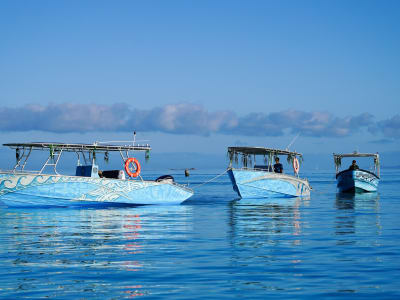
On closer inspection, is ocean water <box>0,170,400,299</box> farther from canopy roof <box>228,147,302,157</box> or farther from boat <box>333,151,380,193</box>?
boat <box>333,151,380,193</box>

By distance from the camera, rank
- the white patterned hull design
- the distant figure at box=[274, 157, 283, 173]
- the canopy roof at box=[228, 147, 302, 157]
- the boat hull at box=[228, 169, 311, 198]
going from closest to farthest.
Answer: the white patterned hull design
the canopy roof at box=[228, 147, 302, 157]
the boat hull at box=[228, 169, 311, 198]
the distant figure at box=[274, 157, 283, 173]

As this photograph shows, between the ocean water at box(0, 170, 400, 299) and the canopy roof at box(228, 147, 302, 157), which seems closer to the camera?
the ocean water at box(0, 170, 400, 299)

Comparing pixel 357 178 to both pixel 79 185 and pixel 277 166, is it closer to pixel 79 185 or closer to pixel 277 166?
pixel 277 166

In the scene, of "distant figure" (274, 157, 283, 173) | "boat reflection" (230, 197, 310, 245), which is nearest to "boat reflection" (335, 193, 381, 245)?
"boat reflection" (230, 197, 310, 245)

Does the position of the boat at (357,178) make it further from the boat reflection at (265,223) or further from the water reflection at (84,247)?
the water reflection at (84,247)

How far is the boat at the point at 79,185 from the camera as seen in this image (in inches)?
1102

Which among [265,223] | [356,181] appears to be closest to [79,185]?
[265,223]

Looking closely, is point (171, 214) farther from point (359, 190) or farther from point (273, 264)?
point (359, 190)

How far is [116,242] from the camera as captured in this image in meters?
15.9

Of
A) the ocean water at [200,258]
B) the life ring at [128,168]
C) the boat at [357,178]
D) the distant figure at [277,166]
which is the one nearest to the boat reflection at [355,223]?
the ocean water at [200,258]

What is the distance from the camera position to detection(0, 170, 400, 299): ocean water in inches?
380

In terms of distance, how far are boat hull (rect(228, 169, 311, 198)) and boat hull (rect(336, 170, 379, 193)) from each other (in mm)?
6966

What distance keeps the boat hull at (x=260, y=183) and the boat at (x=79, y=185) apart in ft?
20.0

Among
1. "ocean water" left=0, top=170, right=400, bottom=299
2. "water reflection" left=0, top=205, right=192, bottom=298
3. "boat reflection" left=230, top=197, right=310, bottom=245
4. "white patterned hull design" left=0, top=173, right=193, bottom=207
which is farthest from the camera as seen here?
"white patterned hull design" left=0, top=173, right=193, bottom=207
